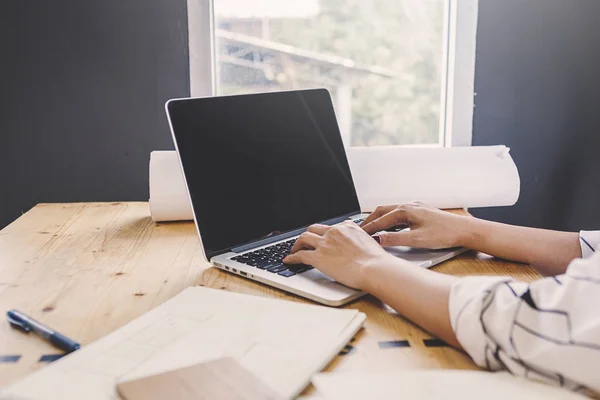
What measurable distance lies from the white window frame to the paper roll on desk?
1.55 ft

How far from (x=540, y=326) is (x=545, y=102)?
1.38 metres

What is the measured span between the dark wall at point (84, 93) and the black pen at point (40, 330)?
3.56ft

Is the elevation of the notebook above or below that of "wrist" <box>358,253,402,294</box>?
below

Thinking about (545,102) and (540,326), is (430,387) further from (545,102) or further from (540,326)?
(545,102)

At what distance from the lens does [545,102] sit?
6.02 ft

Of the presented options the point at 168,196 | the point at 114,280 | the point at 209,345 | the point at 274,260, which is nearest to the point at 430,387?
the point at 209,345

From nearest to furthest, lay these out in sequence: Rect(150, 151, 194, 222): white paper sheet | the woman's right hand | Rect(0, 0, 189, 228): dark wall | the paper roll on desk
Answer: the woman's right hand < Rect(150, 151, 194, 222): white paper sheet < the paper roll on desk < Rect(0, 0, 189, 228): dark wall

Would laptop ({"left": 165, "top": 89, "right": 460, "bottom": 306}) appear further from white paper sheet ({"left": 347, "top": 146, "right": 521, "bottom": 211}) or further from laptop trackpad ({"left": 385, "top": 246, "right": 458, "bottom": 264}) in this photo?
white paper sheet ({"left": 347, "top": 146, "right": 521, "bottom": 211})

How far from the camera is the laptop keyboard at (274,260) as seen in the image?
36.4 inches

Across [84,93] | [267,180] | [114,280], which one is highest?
[84,93]

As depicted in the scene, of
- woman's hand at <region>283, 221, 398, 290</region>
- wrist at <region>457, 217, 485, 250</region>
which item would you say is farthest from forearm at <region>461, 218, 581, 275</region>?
woman's hand at <region>283, 221, 398, 290</region>

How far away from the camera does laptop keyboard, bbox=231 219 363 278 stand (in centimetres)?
92

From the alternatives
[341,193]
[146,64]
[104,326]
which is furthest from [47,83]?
[104,326]

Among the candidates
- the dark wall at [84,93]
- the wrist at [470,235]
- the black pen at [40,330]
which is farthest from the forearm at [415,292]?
the dark wall at [84,93]
